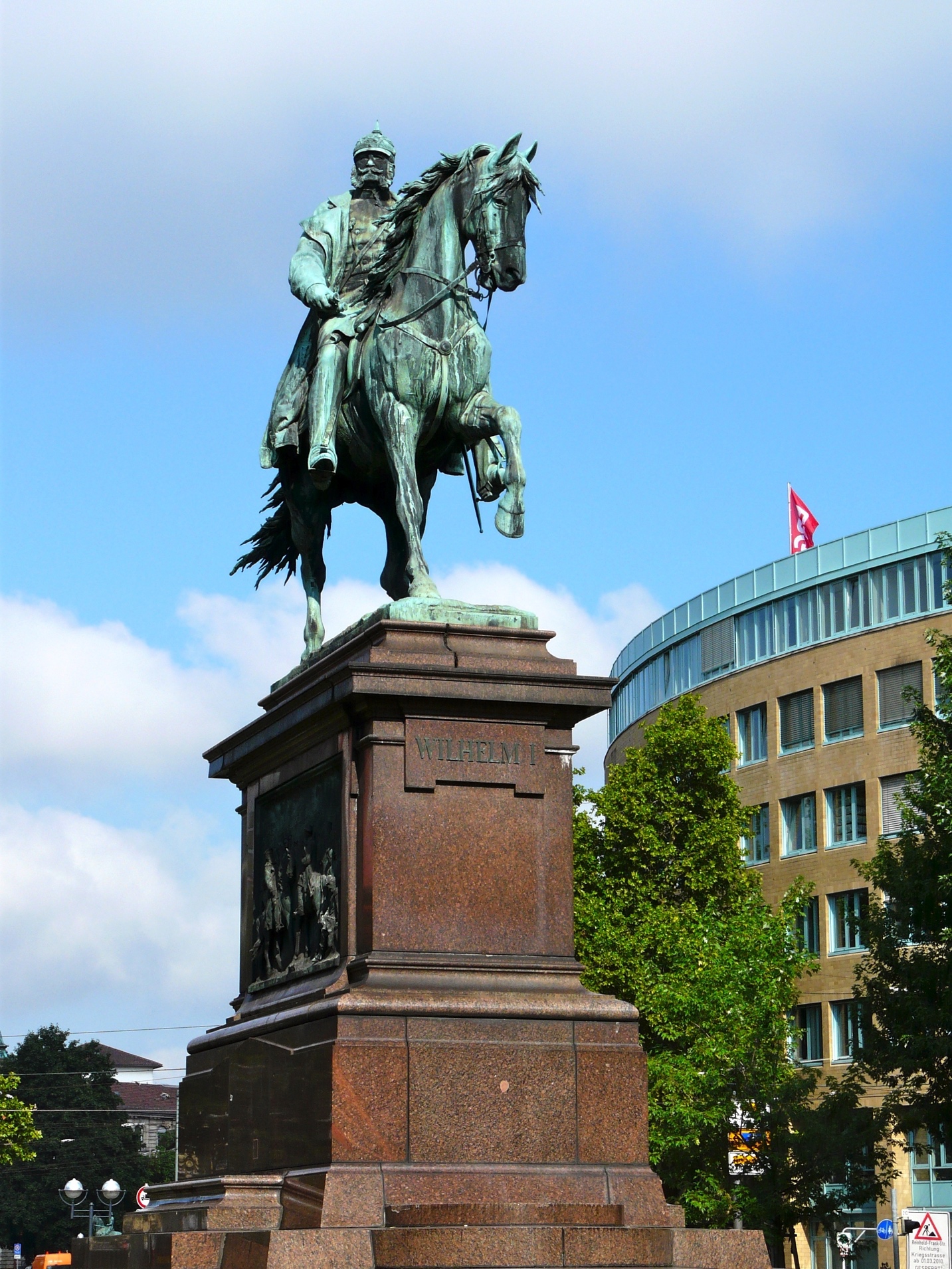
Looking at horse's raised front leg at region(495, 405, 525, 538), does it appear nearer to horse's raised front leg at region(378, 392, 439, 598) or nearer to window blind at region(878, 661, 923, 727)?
horse's raised front leg at region(378, 392, 439, 598)

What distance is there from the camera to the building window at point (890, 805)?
59.0 m

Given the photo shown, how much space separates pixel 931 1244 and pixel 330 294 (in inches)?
813

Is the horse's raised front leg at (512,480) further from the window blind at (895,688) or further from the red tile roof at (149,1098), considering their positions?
the red tile roof at (149,1098)

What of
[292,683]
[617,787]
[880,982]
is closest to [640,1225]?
[292,683]

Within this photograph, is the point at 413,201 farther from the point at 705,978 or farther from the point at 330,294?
the point at 705,978

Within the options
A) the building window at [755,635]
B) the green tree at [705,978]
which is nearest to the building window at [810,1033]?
the building window at [755,635]

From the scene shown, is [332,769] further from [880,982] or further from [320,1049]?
[880,982]

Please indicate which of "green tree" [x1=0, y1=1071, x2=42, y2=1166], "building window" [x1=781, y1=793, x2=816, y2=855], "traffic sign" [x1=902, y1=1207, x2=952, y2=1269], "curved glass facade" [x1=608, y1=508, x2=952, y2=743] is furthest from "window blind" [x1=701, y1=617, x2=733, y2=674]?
"traffic sign" [x1=902, y1=1207, x2=952, y2=1269]

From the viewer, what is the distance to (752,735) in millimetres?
65938

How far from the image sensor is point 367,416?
1395 centimetres

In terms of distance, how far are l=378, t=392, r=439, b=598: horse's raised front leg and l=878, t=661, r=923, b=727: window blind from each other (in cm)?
4752

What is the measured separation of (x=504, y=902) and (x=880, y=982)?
19389 millimetres

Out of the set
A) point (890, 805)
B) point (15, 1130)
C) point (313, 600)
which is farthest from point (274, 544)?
point (890, 805)

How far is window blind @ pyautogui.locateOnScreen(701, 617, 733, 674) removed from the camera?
221 ft
